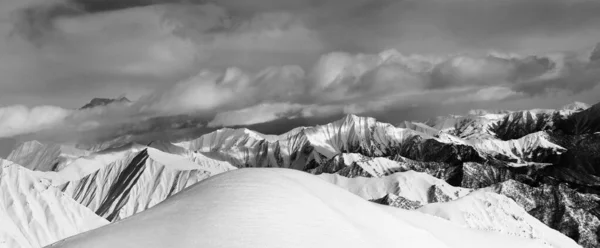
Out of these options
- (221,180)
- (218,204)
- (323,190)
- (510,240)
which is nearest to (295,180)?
(323,190)

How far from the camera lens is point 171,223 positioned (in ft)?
142

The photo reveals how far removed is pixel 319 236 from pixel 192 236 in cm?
882

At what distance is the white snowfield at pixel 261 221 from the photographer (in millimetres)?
40812

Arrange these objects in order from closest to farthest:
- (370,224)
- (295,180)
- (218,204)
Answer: (218,204) < (370,224) < (295,180)

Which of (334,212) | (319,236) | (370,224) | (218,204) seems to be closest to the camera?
(319,236)

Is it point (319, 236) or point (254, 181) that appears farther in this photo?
point (254, 181)

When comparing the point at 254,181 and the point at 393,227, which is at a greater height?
the point at 254,181

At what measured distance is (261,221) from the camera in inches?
1705

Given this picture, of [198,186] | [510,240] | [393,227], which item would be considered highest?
[198,186]

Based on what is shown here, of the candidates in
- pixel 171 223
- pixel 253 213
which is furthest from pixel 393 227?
pixel 171 223

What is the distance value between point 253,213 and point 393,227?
55.7ft

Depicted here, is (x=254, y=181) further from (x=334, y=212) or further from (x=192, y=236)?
(x=192, y=236)

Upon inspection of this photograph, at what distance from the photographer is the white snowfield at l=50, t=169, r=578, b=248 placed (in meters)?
40.8

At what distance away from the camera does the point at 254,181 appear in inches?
2090
